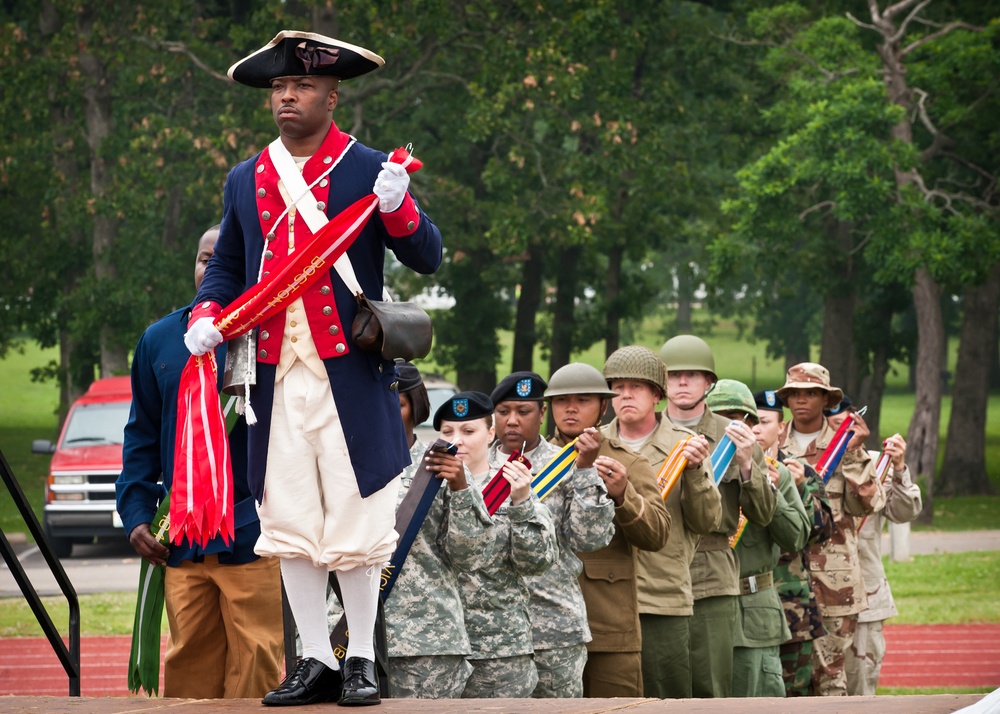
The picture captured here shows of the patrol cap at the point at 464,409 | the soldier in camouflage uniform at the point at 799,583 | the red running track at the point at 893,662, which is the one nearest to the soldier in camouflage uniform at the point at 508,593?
the patrol cap at the point at 464,409

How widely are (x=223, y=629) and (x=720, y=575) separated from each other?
292cm

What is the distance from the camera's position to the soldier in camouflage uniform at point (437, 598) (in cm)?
556

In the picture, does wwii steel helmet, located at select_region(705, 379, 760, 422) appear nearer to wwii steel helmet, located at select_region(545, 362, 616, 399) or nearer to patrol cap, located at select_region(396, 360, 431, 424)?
wwii steel helmet, located at select_region(545, 362, 616, 399)

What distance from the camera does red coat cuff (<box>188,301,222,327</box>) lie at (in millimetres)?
4445

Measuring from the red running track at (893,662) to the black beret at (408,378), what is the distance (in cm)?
483

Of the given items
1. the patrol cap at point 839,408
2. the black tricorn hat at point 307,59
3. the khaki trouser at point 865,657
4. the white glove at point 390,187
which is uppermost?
the black tricorn hat at point 307,59

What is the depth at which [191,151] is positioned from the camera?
77.5 feet

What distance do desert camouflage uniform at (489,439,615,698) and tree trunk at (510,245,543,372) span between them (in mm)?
24276

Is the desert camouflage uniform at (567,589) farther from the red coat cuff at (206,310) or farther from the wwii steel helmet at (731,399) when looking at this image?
the red coat cuff at (206,310)

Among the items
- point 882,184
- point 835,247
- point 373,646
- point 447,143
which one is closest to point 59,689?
point 373,646

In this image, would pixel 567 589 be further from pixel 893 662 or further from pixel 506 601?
pixel 893 662

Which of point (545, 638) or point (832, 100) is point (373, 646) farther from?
point (832, 100)

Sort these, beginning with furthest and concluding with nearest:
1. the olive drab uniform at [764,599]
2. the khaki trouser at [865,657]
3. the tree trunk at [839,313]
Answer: the tree trunk at [839,313]
the khaki trouser at [865,657]
the olive drab uniform at [764,599]

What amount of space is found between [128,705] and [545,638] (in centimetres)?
226
